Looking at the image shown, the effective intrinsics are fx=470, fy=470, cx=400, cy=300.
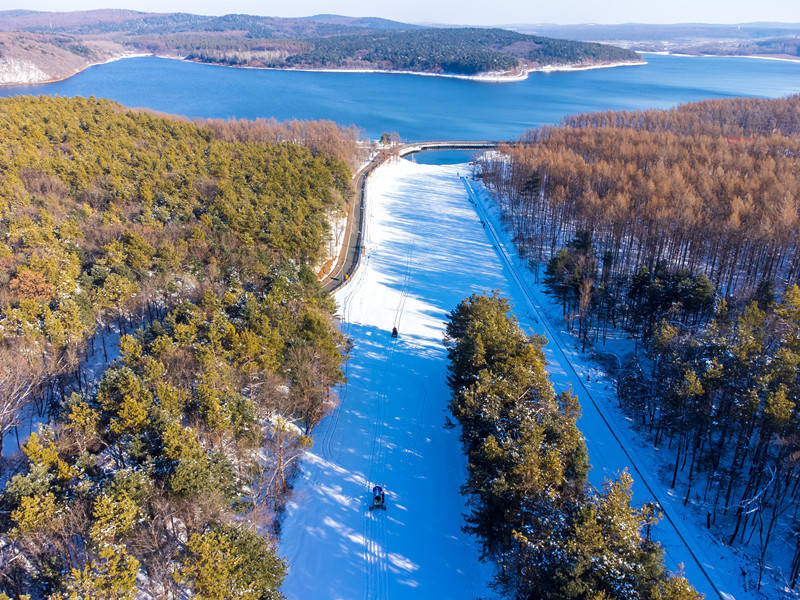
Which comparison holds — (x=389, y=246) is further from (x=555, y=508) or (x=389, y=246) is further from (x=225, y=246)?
(x=555, y=508)

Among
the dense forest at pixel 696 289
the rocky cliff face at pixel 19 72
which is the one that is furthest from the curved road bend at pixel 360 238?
the rocky cliff face at pixel 19 72

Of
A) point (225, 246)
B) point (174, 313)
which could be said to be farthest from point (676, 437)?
point (225, 246)

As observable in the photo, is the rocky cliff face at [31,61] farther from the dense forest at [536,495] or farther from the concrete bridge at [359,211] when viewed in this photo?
the dense forest at [536,495]

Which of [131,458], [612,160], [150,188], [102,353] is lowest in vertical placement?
[102,353]

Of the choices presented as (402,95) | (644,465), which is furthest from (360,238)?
(402,95)

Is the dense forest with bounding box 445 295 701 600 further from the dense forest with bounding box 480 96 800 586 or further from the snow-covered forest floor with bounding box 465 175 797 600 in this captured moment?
the dense forest with bounding box 480 96 800 586

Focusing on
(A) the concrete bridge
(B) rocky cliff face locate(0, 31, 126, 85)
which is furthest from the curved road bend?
(B) rocky cliff face locate(0, 31, 126, 85)
